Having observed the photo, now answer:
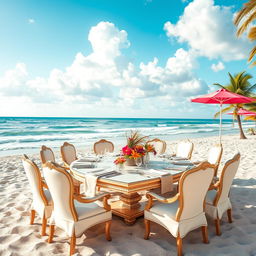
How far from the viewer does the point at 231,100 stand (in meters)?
5.15

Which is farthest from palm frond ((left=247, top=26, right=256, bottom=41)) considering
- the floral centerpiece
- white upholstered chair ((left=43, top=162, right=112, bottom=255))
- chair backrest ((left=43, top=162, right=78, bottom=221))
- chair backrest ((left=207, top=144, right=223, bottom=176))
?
chair backrest ((left=43, top=162, right=78, bottom=221))

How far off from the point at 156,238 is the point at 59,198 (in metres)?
1.20

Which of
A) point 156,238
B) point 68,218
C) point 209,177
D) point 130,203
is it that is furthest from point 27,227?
point 209,177

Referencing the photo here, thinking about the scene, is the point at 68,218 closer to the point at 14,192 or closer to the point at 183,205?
the point at 183,205

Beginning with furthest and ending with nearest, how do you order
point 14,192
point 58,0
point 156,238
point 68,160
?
point 58,0 < point 68,160 < point 14,192 < point 156,238

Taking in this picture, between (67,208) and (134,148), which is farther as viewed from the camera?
(134,148)

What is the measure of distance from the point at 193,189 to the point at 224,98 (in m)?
3.89

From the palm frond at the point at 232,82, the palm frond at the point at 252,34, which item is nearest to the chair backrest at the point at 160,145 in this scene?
the palm frond at the point at 252,34

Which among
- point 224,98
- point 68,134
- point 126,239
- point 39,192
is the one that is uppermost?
point 224,98

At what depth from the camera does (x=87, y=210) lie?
2156mm

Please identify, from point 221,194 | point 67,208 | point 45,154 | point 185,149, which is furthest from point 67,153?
point 221,194

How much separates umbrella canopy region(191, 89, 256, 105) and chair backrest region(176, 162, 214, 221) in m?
3.02

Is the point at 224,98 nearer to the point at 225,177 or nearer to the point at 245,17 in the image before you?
the point at 225,177

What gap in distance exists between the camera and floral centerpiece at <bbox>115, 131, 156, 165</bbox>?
2.74 metres
